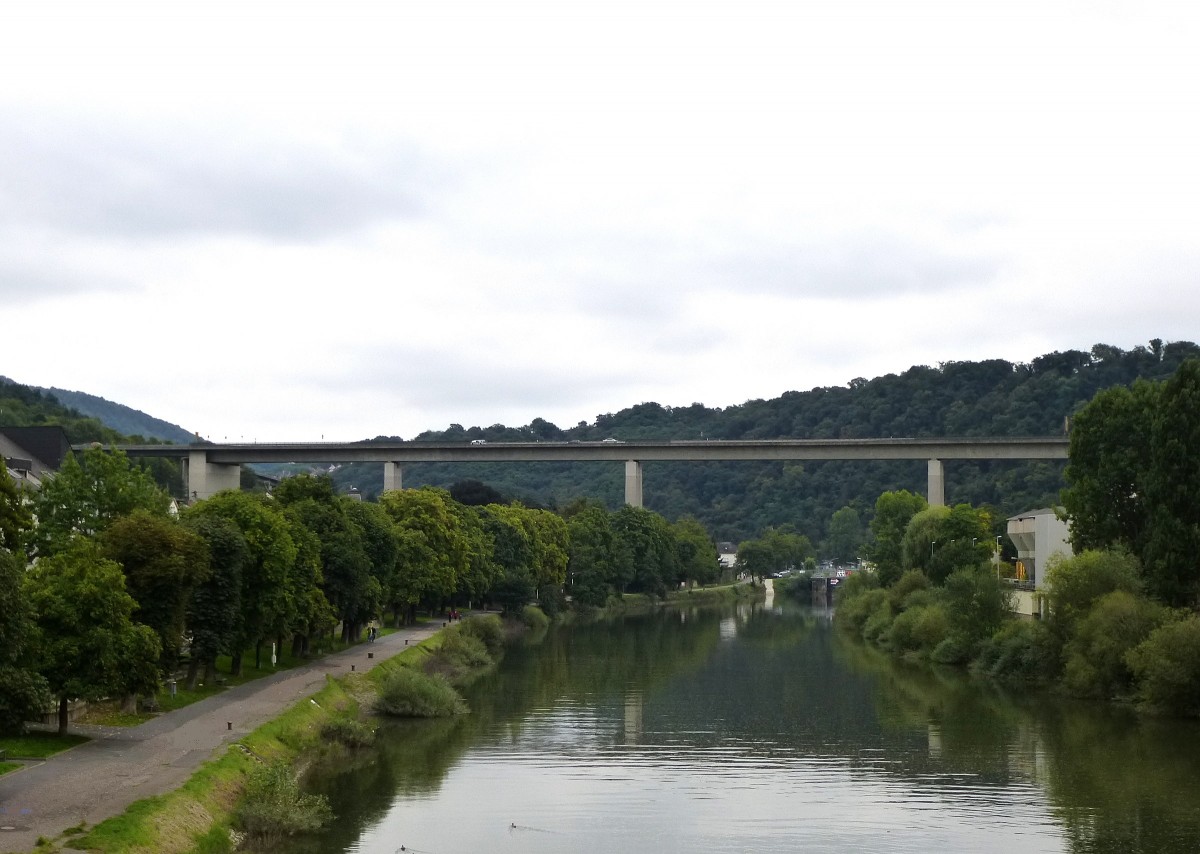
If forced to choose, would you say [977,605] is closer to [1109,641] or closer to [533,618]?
[1109,641]

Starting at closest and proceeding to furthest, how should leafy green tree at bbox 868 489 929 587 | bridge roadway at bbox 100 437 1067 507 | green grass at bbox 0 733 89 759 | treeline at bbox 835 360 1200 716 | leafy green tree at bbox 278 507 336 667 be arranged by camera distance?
green grass at bbox 0 733 89 759, treeline at bbox 835 360 1200 716, leafy green tree at bbox 278 507 336 667, leafy green tree at bbox 868 489 929 587, bridge roadway at bbox 100 437 1067 507

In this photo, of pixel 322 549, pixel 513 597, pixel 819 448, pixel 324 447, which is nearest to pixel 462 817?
pixel 322 549

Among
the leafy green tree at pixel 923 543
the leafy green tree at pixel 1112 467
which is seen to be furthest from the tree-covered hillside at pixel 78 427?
the leafy green tree at pixel 1112 467

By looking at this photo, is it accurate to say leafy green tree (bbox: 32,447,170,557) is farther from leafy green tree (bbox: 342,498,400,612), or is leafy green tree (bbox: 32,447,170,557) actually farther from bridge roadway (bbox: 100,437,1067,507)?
bridge roadway (bbox: 100,437,1067,507)

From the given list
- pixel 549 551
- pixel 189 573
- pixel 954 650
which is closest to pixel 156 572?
pixel 189 573

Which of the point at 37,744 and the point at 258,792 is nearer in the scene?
the point at 258,792

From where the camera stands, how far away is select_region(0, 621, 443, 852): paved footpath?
99.1 ft

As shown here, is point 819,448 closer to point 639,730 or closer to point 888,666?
point 888,666

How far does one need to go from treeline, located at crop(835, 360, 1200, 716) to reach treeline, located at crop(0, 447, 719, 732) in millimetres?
30579

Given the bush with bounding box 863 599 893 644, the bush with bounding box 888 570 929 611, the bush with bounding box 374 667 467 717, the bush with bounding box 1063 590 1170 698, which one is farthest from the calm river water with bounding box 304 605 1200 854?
the bush with bounding box 888 570 929 611

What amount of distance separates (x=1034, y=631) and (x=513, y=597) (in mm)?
47723

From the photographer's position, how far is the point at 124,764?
3662cm

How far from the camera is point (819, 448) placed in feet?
470

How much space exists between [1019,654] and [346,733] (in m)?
35.5
